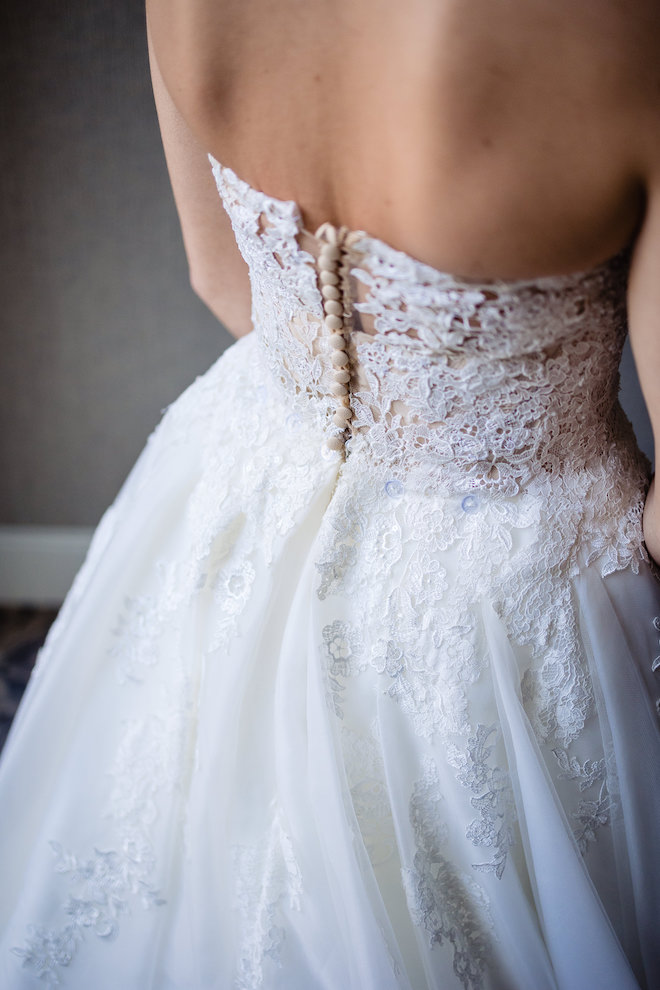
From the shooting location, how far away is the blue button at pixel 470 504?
0.68m

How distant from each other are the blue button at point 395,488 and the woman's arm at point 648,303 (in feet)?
0.77

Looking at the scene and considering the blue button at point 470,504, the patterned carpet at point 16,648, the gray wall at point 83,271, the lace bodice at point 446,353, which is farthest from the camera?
the patterned carpet at point 16,648

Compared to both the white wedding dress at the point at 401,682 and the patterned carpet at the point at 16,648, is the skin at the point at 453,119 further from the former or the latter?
the patterned carpet at the point at 16,648

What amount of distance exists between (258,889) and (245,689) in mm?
192

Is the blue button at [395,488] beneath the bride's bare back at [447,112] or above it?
beneath

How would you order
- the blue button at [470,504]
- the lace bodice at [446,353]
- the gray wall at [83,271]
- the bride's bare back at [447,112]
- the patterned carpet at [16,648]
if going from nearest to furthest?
the bride's bare back at [447,112], the lace bodice at [446,353], the blue button at [470,504], the gray wall at [83,271], the patterned carpet at [16,648]

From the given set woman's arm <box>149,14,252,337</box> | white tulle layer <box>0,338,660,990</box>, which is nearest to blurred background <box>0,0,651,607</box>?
woman's arm <box>149,14,252,337</box>

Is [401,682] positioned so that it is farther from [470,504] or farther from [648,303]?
[648,303]

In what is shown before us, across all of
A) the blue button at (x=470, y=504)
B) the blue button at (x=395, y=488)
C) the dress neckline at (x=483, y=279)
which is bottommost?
the blue button at (x=470, y=504)

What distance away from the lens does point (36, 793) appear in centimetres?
86

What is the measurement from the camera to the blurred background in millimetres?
1337

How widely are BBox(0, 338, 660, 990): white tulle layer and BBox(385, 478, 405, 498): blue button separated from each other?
12 mm

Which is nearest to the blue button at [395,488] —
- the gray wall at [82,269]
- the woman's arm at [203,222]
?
the woman's arm at [203,222]

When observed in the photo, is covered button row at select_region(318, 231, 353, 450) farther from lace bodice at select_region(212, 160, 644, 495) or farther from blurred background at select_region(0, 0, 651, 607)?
blurred background at select_region(0, 0, 651, 607)
